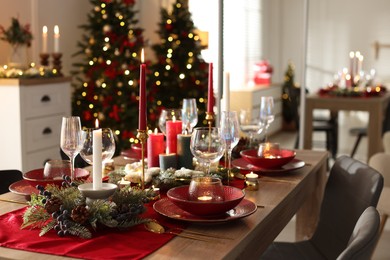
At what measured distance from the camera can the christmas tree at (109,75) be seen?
5.12 metres

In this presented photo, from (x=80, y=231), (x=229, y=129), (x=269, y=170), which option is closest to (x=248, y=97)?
(x=269, y=170)

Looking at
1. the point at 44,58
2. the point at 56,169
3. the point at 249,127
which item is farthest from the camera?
the point at 44,58

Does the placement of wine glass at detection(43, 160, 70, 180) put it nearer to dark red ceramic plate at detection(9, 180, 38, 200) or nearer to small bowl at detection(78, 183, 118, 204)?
dark red ceramic plate at detection(9, 180, 38, 200)

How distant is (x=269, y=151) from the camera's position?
256 cm

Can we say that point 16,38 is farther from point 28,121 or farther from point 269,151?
point 269,151

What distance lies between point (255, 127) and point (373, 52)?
21.0ft

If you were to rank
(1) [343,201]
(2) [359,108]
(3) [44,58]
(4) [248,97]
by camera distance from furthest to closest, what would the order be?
(4) [248,97] → (2) [359,108] → (3) [44,58] → (1) [343,201]

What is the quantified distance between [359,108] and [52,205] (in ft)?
14.7

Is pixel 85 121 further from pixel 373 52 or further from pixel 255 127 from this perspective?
pixel 373 52

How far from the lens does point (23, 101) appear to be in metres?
4.05

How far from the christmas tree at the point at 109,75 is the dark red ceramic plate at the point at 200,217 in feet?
10.8

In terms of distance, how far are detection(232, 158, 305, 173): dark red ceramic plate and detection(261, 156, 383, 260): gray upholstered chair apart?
0.49 feet

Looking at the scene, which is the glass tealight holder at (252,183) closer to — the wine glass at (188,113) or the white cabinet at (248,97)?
the wine glass at (188,113)

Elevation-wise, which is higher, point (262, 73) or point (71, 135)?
point (262, 73)
